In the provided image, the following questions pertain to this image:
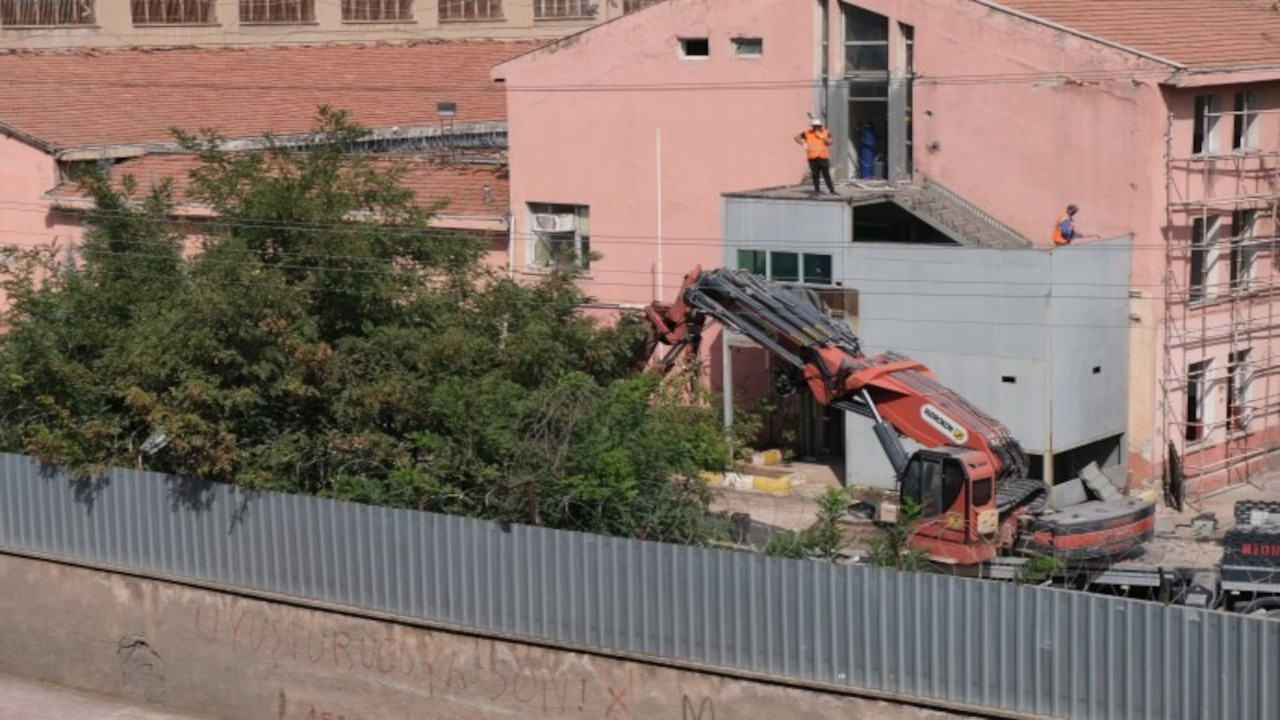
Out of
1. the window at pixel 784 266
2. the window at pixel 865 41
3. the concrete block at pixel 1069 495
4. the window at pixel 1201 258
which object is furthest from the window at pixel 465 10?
the concrete block at pixel 1069 495

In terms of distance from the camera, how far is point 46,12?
5266cm

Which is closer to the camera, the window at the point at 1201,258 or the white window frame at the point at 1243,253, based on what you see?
the window at the point at 1201,258

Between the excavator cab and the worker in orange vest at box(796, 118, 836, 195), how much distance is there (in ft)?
32.7

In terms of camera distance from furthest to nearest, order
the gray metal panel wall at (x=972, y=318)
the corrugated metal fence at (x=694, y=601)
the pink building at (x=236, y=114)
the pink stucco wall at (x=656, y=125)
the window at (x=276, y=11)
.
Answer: the window at (x=276, y=11), the pink building at (x=236, y=114), the pink stucco wall at (x=656, y=125), the gray metal panel wall at (x=972, y=318), the corrugated metal fence at (x=694, y=601)

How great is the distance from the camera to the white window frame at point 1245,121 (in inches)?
1299

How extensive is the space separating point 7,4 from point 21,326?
28.1 metres

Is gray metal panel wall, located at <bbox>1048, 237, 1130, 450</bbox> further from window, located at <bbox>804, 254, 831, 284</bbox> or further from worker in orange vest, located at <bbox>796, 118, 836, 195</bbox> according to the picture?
worker in orange vest, located at <bbox>796, 118, 836, 195</bbox>

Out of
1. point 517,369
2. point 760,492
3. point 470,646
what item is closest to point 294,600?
point 470,646

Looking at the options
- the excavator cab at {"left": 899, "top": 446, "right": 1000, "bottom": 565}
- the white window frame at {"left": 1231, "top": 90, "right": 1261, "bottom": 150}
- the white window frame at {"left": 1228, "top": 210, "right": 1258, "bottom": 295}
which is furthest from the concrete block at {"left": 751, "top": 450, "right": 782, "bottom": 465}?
the excavator cab at {"left": 899, "top": 446, "right": 1000, "bottom": 565}

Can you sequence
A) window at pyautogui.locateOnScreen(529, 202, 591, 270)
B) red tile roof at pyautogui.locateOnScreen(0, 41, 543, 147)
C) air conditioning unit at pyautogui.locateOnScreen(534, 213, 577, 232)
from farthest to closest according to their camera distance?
1. red tile roof at pyautogui.locateOnScreen(0, 41, 543, 147)
2. air conditioning unit at pyautogui.locateOnScreen(534, 213, 577, 232)
3. window at pyautogui.locateOnScreen(529, 202, 591, 270)

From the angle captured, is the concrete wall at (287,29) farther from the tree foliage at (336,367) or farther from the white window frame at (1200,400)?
the white window frame at (1200,400)

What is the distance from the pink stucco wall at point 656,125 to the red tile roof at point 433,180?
3.22ft

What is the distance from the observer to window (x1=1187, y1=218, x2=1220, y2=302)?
1288 inches

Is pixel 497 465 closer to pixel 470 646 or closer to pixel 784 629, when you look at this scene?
pixel 470 646
